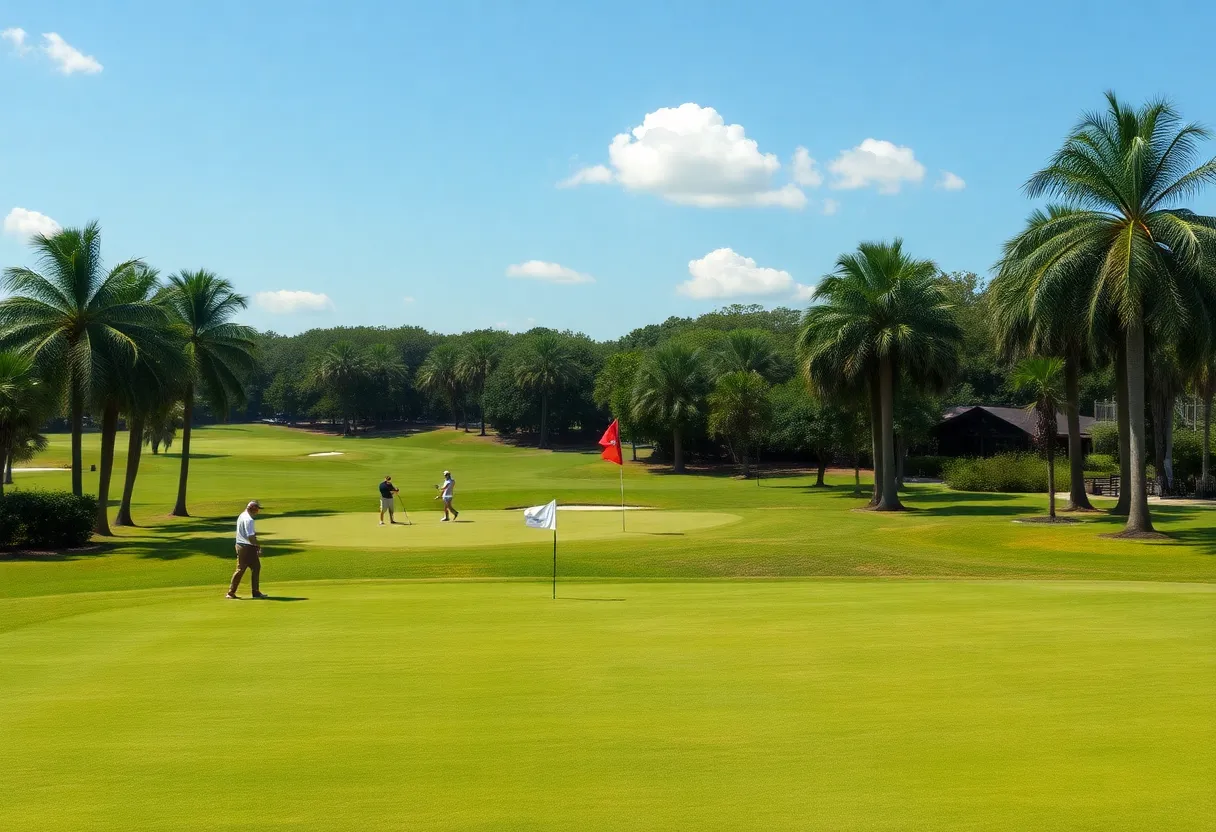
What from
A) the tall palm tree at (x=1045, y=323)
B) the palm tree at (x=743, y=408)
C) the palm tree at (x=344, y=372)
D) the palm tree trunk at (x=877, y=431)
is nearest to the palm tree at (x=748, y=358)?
the palm tree at (x=743, y=408)

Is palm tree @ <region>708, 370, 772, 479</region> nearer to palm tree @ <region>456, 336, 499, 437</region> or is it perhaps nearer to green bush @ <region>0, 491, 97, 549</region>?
green bush @ <region>0, 491, 97, 549</region>

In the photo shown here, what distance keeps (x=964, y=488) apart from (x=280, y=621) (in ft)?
183

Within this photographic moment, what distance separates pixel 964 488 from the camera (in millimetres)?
66000

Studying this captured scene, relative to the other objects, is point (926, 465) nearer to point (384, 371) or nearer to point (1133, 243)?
point (1133, 243)

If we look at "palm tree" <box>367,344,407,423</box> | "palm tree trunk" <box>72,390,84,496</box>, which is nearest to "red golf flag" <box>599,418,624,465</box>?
"palm tree trunk" <box>72,390,84,496</box>

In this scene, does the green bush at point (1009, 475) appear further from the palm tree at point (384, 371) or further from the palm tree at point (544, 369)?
the palm tree at point (384, 371)

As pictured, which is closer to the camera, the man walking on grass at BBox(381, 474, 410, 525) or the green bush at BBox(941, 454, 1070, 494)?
the man walking on grass at BBox(381, 474, 410, 525)

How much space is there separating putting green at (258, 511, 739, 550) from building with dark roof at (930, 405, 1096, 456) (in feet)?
125

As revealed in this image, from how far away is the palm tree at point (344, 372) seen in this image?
143125mm

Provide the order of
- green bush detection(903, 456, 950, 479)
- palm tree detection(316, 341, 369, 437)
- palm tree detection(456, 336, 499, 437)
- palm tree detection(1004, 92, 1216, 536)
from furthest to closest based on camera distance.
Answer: palm tree detection(316, 341, 369, 437)
palm tree detection(456, 336, 499, 437)
green bush detection(903, 456, 950, 479)
palm tree detection(1004, 92, 1216, 536)

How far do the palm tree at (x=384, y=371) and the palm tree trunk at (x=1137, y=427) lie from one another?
397 feet

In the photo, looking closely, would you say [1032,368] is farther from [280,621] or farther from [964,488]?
[280,621]

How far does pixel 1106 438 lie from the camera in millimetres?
72188

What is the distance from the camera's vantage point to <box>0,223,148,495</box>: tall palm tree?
3828 cm
